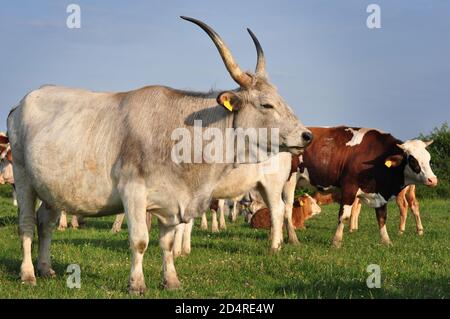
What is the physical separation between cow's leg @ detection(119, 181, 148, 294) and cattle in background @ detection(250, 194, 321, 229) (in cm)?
1046

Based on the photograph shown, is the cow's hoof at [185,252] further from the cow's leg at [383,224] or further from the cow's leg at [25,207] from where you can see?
the cow's leg at [383,224]

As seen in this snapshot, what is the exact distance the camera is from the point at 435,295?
27.5ft

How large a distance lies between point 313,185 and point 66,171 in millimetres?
8312

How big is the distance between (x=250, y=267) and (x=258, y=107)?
9.70ft

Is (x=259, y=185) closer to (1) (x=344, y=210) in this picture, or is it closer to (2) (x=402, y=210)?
(1) (x=344, y=210)

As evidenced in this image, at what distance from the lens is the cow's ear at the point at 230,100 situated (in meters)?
8.46

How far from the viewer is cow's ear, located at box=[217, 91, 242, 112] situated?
846 centimetres

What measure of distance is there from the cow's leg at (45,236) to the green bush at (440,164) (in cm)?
2786

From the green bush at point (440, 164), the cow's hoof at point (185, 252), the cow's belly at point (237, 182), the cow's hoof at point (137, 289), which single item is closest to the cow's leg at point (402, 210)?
the cow's belly at point (237, 182)

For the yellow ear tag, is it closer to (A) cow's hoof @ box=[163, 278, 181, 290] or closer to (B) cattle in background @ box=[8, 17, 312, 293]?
(B) cattle in background @ box=[8, 17, 312, 293]

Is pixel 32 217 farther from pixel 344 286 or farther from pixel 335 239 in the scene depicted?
pixel 335 239
